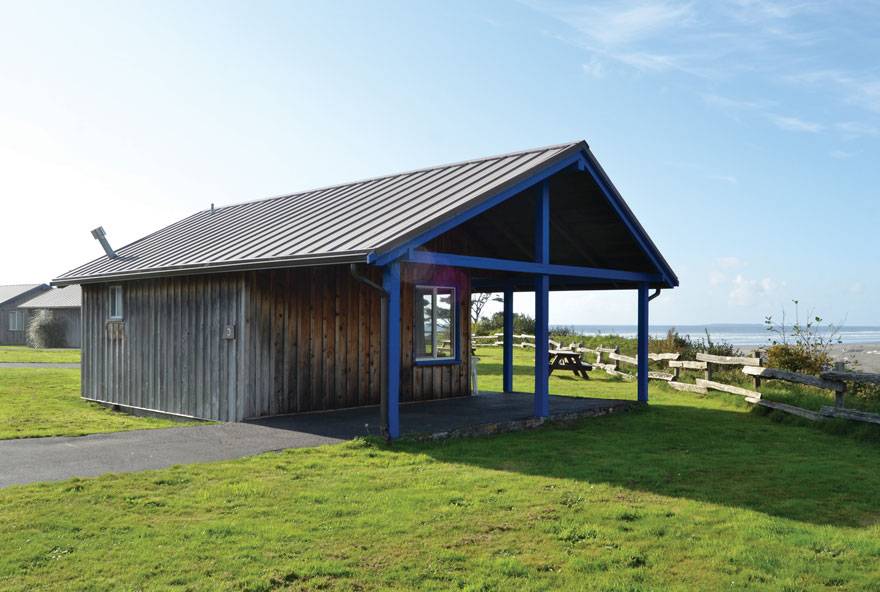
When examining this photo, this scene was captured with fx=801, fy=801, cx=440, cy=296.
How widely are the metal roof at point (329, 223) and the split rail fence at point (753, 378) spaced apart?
5497 mm

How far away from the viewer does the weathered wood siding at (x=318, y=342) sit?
1307 cm

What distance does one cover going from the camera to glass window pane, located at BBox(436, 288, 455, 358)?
1614 centimetres

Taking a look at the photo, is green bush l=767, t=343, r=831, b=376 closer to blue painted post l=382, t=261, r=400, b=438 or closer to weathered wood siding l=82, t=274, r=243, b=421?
blue painted post l=382, t=261, r=400, b=438

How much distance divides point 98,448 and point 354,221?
4985 millimetres

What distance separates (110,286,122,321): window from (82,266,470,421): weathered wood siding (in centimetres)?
17

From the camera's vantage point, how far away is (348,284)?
14438 millimetres

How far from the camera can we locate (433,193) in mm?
12977

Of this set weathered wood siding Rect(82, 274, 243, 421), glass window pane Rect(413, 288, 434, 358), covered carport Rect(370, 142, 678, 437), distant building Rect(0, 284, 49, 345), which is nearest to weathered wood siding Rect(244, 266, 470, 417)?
glass window pane Rect(413, 288, 434, 358)

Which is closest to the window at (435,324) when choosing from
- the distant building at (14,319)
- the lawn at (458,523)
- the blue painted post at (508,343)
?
the blue painted post at (508,343)

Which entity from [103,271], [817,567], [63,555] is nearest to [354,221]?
[103,271]

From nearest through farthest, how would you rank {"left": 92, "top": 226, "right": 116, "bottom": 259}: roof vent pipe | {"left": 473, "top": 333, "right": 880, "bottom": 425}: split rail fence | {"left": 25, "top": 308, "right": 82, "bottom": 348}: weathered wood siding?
{"left": 473, "top": 333, "right": 880, "bottom": 425}: split rail fence
{"left": 92, "top": 226, "right": 116, "bottom": 259}: roof vent pipe
{"left": 25, "top": 308, "right": 82, "bottom": 348}: weathered wood siding

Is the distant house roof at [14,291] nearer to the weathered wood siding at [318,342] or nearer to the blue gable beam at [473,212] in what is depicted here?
the weathered wood siding at [318,342]

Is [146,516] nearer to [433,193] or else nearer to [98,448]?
[98,448]

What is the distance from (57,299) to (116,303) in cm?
3676
